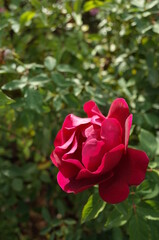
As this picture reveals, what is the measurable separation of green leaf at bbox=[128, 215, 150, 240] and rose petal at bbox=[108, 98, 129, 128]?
307mm

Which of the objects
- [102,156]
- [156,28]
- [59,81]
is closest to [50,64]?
[59,81]

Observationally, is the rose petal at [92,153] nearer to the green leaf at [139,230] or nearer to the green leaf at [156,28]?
the green leaf at [139,230]

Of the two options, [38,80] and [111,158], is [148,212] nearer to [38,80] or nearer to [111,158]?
[111,158]

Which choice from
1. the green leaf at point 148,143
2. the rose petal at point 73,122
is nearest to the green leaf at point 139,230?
the green leaf at point 148,143

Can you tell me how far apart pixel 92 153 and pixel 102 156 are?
3cm

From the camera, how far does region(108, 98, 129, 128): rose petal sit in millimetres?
871

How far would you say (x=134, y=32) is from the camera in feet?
5.23

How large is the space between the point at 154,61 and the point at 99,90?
265mm

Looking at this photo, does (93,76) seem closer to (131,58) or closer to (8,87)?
(131,58)

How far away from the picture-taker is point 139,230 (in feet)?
3.27

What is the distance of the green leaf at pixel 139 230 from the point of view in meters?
0.99

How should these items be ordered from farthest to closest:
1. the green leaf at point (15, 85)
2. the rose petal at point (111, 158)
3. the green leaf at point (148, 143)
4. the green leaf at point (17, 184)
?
the green leaf at point (17, 184) < the green leaf at point (15, 85) < the green leaf at point (148, 143) < the rose petal at point (111, 158)

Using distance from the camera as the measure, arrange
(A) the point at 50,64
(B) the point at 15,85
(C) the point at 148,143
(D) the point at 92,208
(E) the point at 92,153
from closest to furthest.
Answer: (E) the point at 92,153 < (D) the point at 92,208 < (C) the point at 148,143 < (B) the point at 15,85 < (A) the point at 50,64

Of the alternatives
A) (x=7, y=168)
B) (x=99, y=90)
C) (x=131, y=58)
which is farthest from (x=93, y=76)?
(x=7, y=168)
